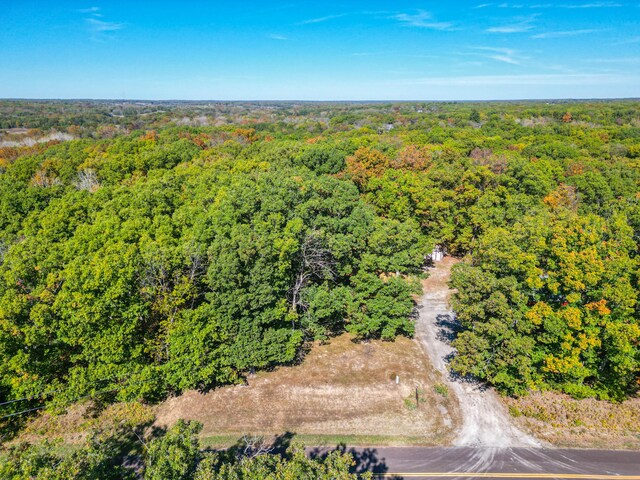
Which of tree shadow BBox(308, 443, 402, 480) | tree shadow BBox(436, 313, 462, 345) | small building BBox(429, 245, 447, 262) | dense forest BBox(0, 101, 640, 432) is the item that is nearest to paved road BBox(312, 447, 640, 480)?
tree shadow BBox(308, 443, 402, 480)

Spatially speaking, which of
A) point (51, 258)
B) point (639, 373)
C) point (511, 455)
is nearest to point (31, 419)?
point (51, 258)

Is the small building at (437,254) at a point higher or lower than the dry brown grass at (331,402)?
higher

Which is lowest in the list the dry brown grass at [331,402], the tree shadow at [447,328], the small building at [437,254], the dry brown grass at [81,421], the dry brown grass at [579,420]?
the dry brown grass at [81,421]

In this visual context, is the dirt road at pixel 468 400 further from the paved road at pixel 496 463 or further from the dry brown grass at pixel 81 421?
the dry brown grass at pixel 81 421

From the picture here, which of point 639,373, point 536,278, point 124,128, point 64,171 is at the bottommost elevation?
point 639,373

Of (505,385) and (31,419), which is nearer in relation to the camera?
(31,419)

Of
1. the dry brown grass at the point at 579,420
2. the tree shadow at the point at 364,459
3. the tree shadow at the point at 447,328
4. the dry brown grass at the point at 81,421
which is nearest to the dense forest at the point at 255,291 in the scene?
the dry brown grass at the point at 579,420

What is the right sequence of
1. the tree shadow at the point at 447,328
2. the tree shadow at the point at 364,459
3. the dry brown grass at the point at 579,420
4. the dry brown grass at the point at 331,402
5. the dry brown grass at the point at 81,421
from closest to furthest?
the tree shadow at the point at 364,459, the dry brown grass at the point at 579,420, the dry brown grass at the point at 81,421, the dry brown grass at the point at 331,402, the tree shadow at the point at 447,328

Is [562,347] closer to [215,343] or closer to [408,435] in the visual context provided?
[408,435]
